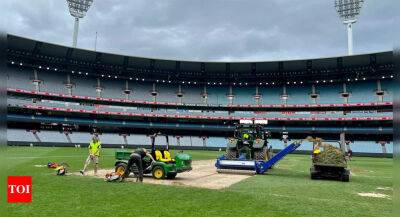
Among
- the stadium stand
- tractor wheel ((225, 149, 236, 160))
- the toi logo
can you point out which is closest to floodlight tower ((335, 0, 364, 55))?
the stadium stand

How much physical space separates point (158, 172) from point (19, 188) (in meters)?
13.8

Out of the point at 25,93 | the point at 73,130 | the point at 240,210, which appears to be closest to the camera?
the point at 240,210

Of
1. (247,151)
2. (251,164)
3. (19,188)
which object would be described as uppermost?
(19,188)

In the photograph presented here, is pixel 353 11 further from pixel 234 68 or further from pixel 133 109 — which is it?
pixel 133 109

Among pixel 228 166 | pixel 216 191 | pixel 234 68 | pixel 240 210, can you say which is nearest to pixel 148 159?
pixel 216 191

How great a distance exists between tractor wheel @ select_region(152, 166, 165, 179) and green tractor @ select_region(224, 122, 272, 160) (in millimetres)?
6854

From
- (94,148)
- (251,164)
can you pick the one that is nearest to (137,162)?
(94,148)

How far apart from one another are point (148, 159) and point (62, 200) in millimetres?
6587

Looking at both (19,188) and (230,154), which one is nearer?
(19,188)

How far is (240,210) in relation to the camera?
957 centimetres

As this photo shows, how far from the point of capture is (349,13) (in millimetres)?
65562

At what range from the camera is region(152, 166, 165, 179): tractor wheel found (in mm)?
16080

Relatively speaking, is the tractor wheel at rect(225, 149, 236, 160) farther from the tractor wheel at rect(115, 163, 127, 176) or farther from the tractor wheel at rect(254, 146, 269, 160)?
the tractor wheel at rect(115, 163, 127, 176)

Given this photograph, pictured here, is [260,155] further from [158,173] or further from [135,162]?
[135,162]
